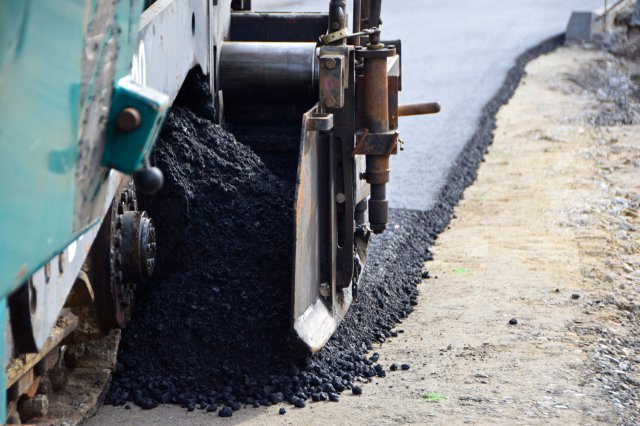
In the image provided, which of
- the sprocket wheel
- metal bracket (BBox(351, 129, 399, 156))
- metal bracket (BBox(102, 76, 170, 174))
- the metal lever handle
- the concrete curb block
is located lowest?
the concrete curb block

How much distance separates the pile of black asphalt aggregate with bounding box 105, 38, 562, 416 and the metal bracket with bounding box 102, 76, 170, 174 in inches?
80.9

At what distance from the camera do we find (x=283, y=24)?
5.46m

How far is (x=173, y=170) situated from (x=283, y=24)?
1.49 meters

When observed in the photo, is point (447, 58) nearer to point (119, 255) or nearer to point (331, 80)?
point (331, 80)

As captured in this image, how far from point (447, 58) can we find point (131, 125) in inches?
507

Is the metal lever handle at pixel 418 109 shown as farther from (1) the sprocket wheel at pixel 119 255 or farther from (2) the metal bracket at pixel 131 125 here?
(2) the metal bracket at pixel 131 125

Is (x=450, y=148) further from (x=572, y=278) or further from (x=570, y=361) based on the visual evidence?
(x=570, y=361)

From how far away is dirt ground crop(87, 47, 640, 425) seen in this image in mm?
4156

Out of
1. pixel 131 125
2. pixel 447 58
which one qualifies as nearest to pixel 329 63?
pixel 131 125

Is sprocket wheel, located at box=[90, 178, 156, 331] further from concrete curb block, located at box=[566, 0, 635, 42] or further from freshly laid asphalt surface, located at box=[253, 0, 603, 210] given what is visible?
concrete curb block, located at box=[566, 0, 635, 42]

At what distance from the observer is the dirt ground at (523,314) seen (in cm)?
416

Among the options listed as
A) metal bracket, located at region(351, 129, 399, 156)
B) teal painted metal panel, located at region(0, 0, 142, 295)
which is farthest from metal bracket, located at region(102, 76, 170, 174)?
metal bracket, located at region(351, 129, 399, 156)

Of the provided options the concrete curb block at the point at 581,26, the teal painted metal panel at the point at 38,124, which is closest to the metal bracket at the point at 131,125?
the teal painted metal panel at the point at 38,124

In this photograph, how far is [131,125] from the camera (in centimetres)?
214
